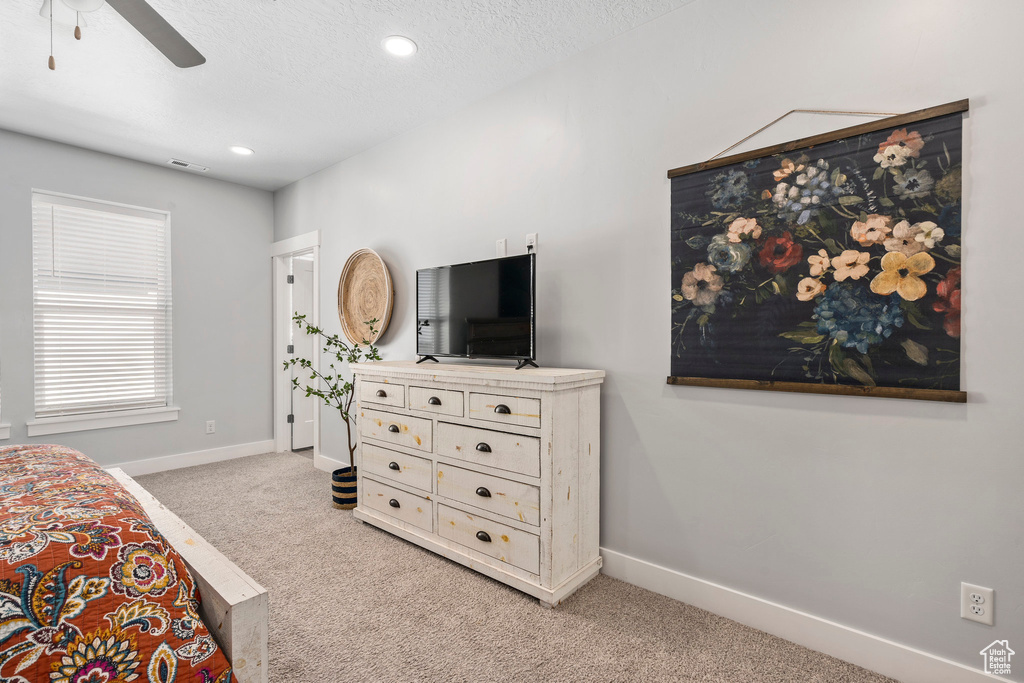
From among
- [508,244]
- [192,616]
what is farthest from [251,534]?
[508,244]

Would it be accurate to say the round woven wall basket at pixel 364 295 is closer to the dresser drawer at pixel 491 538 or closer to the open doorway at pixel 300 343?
the open doorway at pixel 300 343

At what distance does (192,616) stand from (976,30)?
8.84 feet

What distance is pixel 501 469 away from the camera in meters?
2.20

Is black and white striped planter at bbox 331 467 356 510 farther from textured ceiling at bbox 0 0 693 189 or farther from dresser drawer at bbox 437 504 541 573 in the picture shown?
textured ceiling at bbox 0 0 693 189

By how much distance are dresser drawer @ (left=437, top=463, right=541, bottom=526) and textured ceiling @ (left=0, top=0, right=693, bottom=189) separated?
2.07 m

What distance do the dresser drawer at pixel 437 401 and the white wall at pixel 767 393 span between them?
54cm

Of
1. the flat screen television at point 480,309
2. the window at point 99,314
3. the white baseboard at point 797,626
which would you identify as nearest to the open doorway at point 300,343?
the window at point 99,314

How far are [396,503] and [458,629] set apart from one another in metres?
0.94

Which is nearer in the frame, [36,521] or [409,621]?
[36,521]

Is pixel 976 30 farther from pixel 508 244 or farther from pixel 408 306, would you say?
pixel 408 306

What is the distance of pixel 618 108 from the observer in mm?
2314

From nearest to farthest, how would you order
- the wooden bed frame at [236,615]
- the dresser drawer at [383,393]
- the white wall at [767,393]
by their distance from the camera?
the wooden bed frame at [236,615], the white wall at [767,393], the dresser drawer at [383,393]

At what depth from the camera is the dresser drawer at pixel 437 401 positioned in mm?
2365

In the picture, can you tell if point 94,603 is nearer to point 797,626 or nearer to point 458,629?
point 458,629
